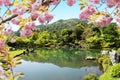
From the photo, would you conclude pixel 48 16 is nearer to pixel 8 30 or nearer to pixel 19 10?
pixel 19 10

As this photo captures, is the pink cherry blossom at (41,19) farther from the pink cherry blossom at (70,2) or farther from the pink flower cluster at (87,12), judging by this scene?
the pink flower cluster at (87,12)

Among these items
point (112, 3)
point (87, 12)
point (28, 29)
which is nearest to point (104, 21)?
point (87, 12)

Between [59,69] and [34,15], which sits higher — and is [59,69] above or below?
below

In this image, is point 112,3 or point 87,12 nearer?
point 112,3

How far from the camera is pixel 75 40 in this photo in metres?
58.7

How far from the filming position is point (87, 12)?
11.8 feet

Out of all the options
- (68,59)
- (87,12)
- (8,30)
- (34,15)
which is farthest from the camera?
(68,59)

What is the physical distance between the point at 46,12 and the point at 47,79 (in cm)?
1731

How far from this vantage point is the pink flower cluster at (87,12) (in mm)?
3548

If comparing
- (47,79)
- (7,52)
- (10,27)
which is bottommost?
(47,79)

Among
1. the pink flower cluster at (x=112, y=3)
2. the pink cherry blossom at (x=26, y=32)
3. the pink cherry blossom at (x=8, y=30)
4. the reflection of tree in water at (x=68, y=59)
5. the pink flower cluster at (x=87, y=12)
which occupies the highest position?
the pink flower cluster at (x=112, y=3)

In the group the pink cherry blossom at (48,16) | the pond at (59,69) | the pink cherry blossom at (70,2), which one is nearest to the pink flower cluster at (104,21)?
the pink cherry blossom at (70,2)

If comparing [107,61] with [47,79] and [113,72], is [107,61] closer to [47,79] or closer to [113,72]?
[47,79]

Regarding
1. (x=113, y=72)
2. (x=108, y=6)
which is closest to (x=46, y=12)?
(x=108, y=6)
